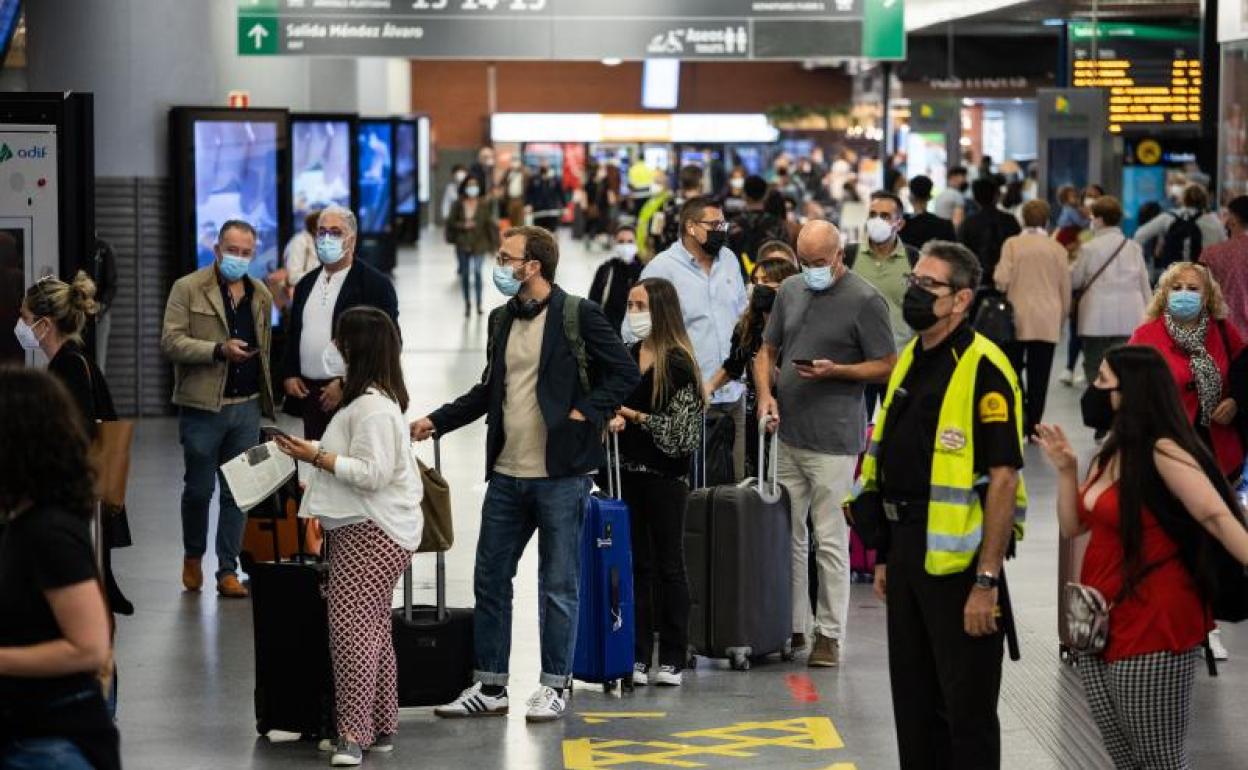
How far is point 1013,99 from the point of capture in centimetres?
3594

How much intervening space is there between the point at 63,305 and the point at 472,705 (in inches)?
84.1

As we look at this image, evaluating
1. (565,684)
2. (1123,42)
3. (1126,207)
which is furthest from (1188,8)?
(565,684)

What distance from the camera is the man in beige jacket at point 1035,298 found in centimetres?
1579

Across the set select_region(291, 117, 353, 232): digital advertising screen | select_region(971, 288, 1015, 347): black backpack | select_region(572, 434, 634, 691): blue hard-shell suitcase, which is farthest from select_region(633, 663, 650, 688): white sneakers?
select_region(291, 117, 353, 232): digital advertising screen

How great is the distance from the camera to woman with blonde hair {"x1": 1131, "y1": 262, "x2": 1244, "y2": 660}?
8.97 m

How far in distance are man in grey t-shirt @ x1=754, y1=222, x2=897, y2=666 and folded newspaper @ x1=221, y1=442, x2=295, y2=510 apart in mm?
2136

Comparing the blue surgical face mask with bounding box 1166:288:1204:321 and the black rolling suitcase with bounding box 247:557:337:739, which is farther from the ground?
the blue surgical face mask with bounding box 1166:288:1204:321

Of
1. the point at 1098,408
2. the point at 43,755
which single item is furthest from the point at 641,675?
the point at 43,755

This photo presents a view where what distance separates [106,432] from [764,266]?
3312mm

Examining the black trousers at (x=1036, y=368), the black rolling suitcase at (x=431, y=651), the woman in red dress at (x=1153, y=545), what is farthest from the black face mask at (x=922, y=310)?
the black trousers at (x=1036, y=368)

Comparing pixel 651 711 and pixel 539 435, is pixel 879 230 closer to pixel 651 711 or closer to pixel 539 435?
pixel 651 711

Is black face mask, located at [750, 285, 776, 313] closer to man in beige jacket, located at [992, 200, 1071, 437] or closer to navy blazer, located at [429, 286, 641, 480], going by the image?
navy blazer, located at [429, 286, 641, 480]

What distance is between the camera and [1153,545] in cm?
595

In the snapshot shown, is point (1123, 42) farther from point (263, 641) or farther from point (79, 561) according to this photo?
point (79, 561)
